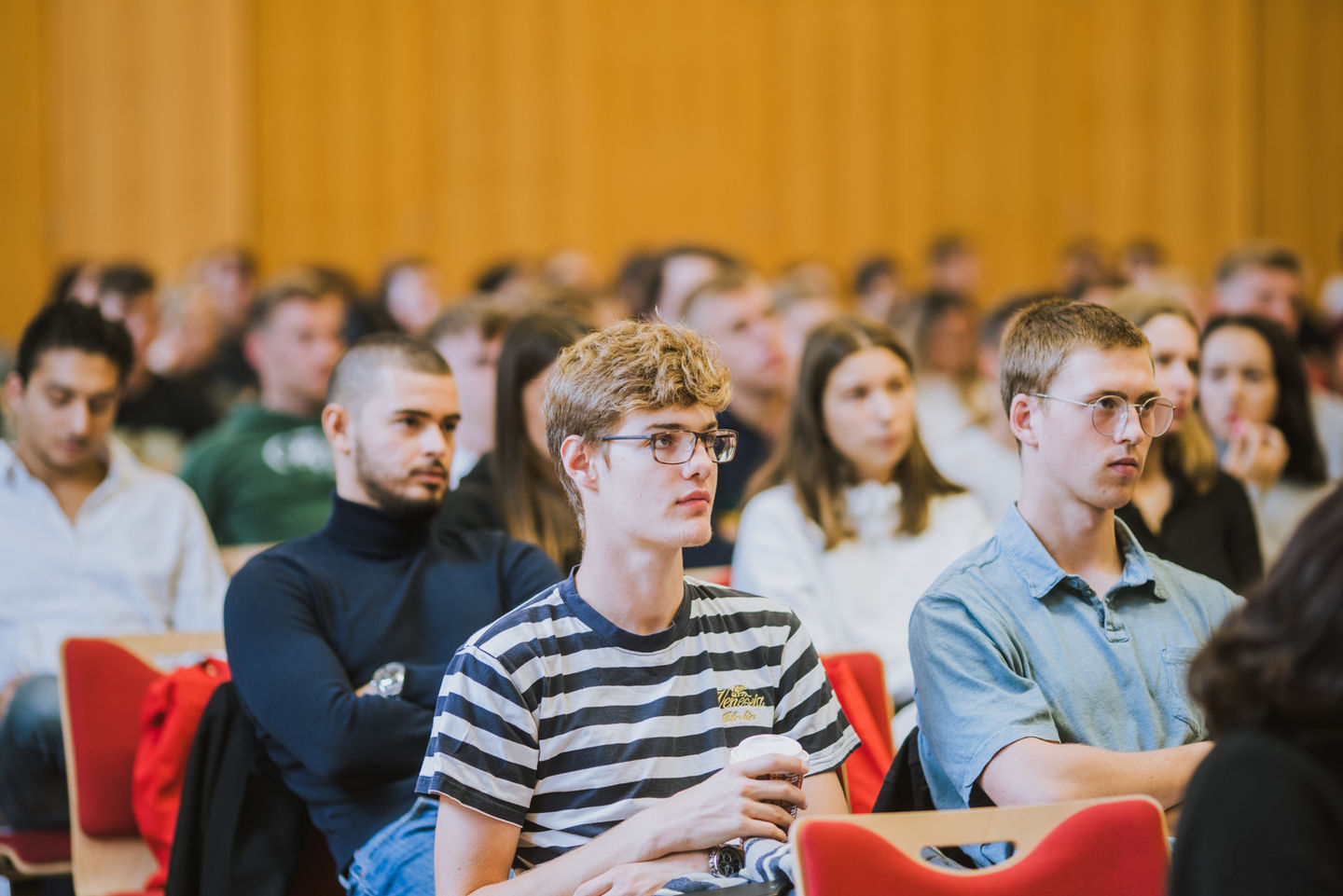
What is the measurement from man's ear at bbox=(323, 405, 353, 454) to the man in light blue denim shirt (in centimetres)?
120

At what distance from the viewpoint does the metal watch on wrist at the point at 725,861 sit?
1.71 metres

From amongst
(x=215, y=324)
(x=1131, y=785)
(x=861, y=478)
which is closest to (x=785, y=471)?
(x=861, y=478)

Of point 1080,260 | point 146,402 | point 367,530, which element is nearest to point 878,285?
point 1080,260

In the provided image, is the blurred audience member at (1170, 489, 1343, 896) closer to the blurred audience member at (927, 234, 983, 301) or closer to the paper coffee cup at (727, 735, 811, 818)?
the paper coffee cup at (727, 735, 811, 818)

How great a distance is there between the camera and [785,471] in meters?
3.12

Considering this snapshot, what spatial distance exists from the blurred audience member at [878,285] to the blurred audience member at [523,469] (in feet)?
14.1

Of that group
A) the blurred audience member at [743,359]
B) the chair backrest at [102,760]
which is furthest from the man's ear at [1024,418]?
the blurred audience member at [743,359]

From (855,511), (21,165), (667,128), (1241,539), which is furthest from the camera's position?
(667,128)

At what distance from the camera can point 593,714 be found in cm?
177

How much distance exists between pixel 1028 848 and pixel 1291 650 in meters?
→ 0.52

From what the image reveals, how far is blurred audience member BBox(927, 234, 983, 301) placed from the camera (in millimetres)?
8062

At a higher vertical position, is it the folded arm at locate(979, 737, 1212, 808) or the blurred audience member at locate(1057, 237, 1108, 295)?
the blurred audience member at locate(1057, 237, 1108, 295)

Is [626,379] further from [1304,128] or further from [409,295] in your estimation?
[1304,128]

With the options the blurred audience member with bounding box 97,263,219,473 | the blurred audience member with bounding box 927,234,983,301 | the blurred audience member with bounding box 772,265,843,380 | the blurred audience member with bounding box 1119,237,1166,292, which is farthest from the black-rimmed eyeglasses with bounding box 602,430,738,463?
the blurred audience member with bounding box 927,234,983,301
